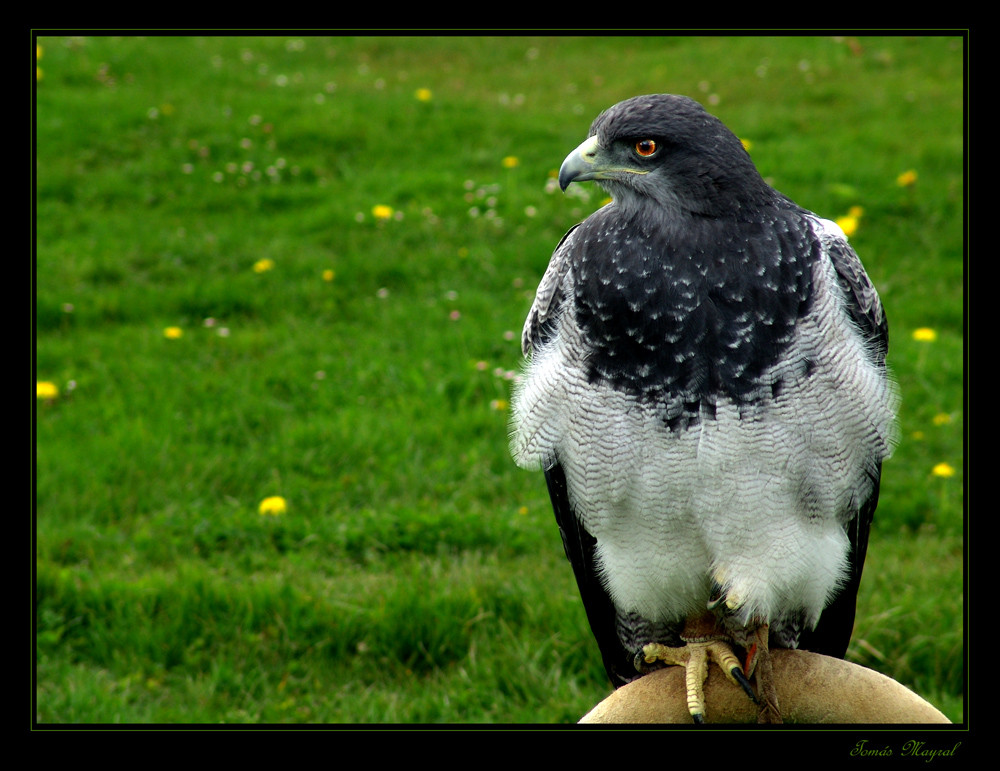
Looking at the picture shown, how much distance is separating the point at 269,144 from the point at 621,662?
6526mm

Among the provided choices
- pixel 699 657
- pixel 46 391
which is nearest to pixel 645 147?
pixel 699 657

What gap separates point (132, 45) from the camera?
1070 cm

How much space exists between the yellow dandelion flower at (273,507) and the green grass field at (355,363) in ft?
0.08

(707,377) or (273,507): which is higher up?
(707,377)

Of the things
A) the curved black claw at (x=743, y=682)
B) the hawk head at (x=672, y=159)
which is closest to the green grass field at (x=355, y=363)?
the curved black claw at (x=743, y=682)

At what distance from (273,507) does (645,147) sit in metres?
2.83

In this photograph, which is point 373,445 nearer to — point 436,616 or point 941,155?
point 436,616

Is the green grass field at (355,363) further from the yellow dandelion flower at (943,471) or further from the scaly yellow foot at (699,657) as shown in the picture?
the scaly yellow foot at (699,657)

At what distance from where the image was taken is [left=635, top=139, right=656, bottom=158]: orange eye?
106 inches

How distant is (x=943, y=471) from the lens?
5.06 meters

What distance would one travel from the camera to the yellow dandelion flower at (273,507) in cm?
478

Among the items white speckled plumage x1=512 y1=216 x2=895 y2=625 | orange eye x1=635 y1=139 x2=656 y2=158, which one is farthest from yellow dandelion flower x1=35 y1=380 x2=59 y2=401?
orange eye x1=635 y1=139 x2=656 y2=158

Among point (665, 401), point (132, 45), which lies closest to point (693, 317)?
point (665, 401)

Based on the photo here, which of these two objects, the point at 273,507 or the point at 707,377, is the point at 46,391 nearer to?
the point at 273,507
